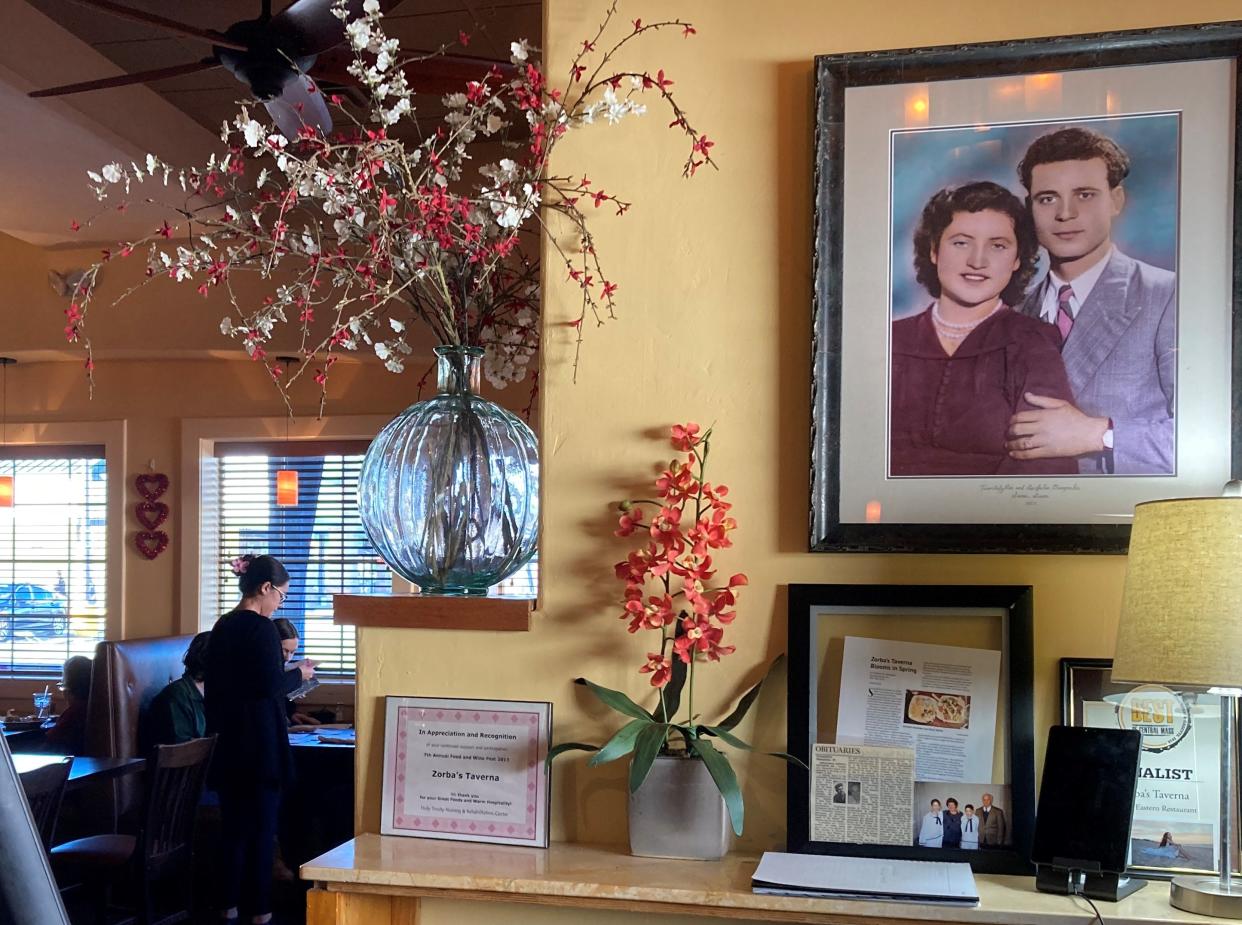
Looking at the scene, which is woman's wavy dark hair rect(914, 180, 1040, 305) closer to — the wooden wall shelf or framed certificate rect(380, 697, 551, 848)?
the wooden wall shelf

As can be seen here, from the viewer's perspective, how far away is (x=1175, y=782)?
1756 millimetres

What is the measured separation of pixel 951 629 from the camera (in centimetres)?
187

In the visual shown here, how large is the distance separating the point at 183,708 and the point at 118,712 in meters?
0.60

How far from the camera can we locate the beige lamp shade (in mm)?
1498

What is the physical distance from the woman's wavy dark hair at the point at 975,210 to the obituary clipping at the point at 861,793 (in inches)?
29.3

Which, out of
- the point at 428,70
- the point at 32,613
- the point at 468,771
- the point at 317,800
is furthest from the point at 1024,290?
the point at 32,613

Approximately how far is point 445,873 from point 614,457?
2.38 ft

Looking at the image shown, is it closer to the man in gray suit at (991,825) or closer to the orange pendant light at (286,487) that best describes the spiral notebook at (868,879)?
the man in gray suit at (991,825)

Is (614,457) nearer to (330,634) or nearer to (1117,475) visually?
(1117,475)

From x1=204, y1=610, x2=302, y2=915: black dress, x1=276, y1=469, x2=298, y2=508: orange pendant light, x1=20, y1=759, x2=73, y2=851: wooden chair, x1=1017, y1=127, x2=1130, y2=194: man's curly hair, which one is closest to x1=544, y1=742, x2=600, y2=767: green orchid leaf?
x1=1017, y1=127, x2=1130, y2=194: man's curly hair

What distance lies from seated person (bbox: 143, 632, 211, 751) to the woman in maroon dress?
13.8 feet

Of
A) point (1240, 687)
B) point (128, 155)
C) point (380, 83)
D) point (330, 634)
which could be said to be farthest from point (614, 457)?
point (330, 634)

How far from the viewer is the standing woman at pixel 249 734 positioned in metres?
4.48

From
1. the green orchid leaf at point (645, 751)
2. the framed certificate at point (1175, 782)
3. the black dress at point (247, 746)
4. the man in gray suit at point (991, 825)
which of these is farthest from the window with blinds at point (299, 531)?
the framed certificate at point (1175, 782)
